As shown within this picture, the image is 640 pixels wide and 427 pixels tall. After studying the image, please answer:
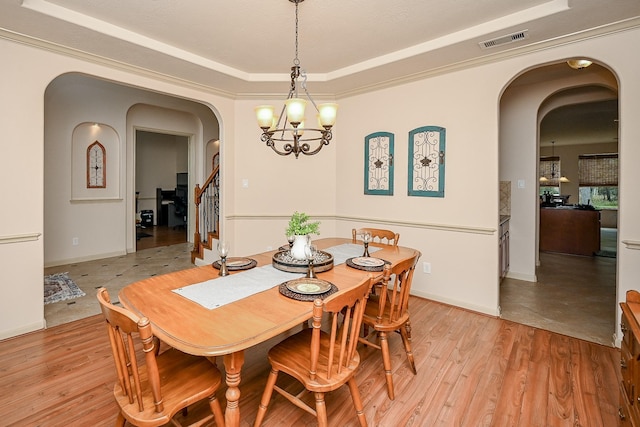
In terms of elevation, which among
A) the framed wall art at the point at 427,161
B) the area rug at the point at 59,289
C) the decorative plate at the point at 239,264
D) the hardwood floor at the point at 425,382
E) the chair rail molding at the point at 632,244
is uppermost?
the framed wall art at the point at 427,161

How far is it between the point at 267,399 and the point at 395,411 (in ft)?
2.52

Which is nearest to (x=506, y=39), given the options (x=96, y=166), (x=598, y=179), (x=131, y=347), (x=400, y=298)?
(x=400, y=298)

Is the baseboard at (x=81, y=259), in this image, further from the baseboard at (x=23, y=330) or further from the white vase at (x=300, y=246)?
the white vase at (x=300, y=246)

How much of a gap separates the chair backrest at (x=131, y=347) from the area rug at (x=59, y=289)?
3003 mm

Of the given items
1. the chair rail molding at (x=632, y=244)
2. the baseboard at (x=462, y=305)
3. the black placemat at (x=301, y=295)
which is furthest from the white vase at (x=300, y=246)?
the chair rail molding at (x=632, y=244)

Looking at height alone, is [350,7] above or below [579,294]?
above

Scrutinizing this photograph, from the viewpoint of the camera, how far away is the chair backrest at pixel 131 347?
3.61 feet

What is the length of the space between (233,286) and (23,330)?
7.56 feet

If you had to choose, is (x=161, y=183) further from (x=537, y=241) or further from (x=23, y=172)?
(x=537, y=241)

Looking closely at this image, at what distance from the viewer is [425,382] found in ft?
6.98

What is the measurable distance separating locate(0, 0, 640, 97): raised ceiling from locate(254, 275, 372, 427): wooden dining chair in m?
2.14

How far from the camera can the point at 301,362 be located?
1.61m

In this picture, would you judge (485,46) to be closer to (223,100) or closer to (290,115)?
(290,115)

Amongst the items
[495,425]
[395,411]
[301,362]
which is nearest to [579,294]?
[495,425]
